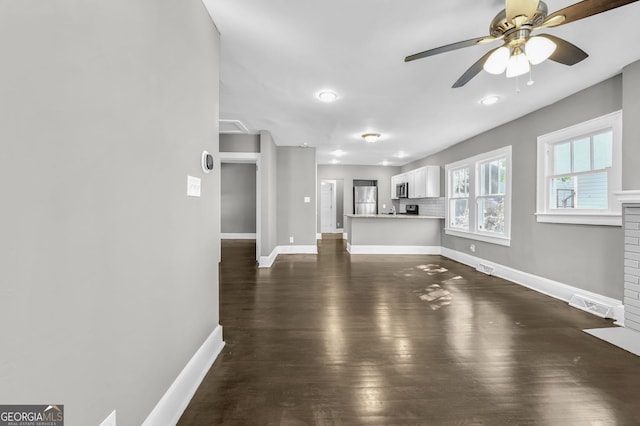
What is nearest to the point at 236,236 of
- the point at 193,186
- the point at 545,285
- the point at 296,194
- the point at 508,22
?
the point at 296,194

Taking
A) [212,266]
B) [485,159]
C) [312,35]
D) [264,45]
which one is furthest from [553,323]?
[264,45]

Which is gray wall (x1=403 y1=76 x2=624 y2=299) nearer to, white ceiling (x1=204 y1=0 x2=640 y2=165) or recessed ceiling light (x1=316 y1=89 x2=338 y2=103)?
white ceiling (x1=204 y1=0 x2=640 y2=165)

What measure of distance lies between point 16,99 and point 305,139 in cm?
482

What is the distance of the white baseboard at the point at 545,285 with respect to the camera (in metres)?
2.62

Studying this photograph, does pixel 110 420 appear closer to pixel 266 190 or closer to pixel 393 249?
pixel 266 190

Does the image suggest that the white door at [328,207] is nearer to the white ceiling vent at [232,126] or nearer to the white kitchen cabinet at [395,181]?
the white kitchen cabinet at [395,181]

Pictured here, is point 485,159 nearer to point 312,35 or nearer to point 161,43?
point 312,35

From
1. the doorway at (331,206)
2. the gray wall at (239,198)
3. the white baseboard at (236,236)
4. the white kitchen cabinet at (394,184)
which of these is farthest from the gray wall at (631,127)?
the white baseboard at (236,236)

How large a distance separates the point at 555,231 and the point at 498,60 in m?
2.80

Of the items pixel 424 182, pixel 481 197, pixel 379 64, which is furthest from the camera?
pixel 424 182

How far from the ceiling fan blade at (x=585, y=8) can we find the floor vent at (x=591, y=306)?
9.49 ft

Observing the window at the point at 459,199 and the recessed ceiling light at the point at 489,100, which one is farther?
the window at the point at 459,199

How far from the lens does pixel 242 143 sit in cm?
485

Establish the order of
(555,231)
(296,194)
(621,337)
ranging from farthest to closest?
(296,194)
(555,231)
(621,337)
